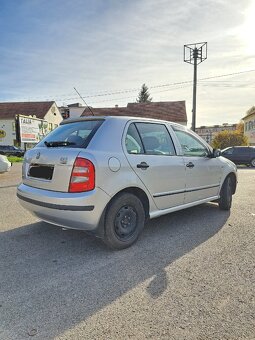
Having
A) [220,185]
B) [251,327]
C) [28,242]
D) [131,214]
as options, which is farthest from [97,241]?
[220,185]

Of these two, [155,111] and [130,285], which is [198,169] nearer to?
[130,285]

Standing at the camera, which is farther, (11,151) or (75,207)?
(11,151)

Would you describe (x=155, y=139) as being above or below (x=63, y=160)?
above

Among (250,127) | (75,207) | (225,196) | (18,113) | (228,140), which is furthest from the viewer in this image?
(250,127)

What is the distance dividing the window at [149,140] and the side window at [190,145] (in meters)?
0.29

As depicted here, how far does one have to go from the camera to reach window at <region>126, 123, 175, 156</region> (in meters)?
4.00

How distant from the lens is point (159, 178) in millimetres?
4211

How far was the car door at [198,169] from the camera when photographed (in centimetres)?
480

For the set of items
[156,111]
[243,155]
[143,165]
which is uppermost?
[156,111]

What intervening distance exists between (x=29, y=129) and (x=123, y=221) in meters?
19.1

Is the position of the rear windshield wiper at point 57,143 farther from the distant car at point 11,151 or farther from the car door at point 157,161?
the distant car at point 11,151

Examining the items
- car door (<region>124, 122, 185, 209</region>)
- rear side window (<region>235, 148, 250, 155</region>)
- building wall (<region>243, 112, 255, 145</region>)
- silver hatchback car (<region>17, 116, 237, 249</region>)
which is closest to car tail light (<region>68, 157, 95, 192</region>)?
silver hatchback car (<region>17, 116, 237, 249</region>)

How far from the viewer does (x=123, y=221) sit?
386 centimetres

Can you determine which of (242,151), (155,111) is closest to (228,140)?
(155,111)
